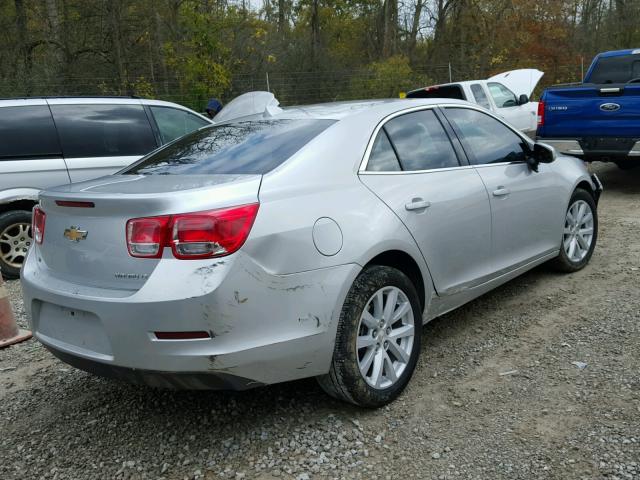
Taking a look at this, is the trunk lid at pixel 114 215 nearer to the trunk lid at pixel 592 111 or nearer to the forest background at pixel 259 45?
the trunk lid at pixel 592 111

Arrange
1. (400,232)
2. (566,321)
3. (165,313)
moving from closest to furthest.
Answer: (165,313) → (400,232) → (566,321)

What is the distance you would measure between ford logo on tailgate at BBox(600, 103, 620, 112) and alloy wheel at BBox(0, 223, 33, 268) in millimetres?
7055

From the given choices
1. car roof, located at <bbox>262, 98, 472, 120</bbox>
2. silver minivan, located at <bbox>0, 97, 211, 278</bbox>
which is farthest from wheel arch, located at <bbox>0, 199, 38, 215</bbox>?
car roof, located at <bbox>262, 98, 472, 120</bbox>

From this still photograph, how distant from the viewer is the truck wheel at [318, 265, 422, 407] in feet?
9.75

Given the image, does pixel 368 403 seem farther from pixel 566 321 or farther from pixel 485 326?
pixel 566 321

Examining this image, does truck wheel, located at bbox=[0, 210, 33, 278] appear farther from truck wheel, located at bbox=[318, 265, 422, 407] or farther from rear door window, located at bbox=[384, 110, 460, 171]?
truck wheel, located at bbox=[318, 265, 422, 407]

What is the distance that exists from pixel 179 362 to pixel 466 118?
2711 mm

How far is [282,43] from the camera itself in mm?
21078

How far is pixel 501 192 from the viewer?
4156mm

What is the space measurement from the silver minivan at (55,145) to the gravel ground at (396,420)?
2.25 meters

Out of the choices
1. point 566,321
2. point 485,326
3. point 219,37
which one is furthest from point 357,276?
point 219,37

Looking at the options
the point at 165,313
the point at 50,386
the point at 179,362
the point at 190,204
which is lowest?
the point at 50,386

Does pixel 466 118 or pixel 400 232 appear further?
pixel 466 118

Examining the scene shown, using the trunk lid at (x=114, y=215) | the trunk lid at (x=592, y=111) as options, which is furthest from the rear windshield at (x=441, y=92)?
the trunk lid at (x=114, y=215)
